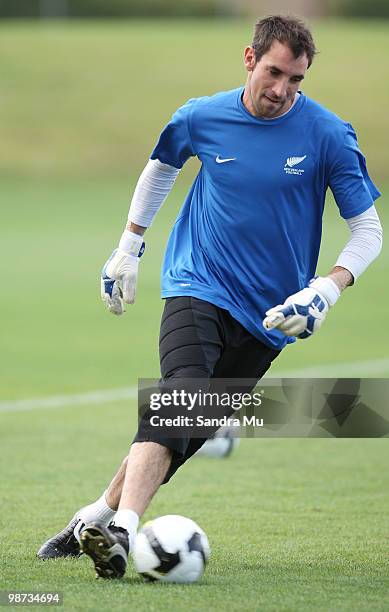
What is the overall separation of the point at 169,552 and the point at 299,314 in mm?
1260

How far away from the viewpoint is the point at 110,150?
41.0 meters

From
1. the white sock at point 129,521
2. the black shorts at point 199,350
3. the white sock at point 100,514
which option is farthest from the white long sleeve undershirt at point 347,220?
the white sock at point 129,521

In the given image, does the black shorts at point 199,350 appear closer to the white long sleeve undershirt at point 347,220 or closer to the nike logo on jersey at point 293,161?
the white long sleeve undershirt at point 347,220

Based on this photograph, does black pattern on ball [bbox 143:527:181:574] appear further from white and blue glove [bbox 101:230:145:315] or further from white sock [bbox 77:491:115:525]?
white and blue glove [bbox 101:230:145:315]

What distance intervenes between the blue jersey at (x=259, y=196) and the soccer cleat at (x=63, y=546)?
1349mm

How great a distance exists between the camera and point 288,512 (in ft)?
27.5

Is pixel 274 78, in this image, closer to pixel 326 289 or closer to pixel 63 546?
pixel 326 289

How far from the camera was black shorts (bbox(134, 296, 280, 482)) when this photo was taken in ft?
20.5

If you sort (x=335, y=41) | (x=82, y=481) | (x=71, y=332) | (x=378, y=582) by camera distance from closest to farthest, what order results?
(x=378, y=582) → (x=82, y=481) → (x=71, y=332) → (x=335, y=41)

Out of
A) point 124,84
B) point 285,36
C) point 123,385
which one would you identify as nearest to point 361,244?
point 285,36

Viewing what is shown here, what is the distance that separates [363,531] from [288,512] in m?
0.75

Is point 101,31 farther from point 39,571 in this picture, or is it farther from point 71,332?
point 39,571

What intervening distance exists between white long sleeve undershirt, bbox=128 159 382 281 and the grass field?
1.56 meters

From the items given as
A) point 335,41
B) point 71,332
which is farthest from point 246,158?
point 335,41
